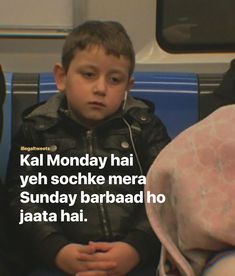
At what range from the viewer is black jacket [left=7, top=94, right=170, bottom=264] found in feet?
4.07

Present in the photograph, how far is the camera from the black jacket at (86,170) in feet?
4.07

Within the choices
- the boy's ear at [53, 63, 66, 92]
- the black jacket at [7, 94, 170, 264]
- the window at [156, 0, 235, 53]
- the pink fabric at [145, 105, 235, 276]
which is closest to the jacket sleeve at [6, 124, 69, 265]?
the black jacket at [7, 94, 170, 264]

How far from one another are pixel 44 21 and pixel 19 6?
10 cm

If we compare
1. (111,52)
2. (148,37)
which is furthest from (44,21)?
(111,52)

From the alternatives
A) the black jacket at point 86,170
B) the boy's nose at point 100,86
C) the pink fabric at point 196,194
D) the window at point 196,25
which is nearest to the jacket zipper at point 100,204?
the black jacket at point 86,170

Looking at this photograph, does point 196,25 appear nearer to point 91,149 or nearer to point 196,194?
point 91,149

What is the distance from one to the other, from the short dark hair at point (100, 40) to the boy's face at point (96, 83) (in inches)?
0.5

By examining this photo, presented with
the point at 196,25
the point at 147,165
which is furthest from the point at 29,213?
the point at 196,25

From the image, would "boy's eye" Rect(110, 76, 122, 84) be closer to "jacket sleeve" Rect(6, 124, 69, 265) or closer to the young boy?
the young boy

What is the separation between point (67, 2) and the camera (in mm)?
1989

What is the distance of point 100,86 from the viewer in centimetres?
126

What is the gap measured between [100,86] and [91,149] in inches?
5.7

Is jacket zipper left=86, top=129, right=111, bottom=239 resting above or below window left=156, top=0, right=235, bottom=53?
below

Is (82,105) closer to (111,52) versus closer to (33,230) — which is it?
(111,52)
